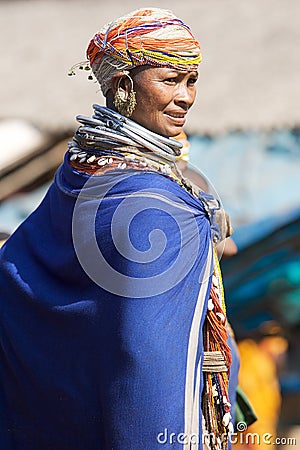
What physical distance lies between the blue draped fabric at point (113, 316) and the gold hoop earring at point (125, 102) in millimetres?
176

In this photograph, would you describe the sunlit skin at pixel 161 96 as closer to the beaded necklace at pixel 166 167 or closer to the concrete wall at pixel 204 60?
the beaded necklace at pixel 166 167

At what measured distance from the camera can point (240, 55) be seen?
20.2ft

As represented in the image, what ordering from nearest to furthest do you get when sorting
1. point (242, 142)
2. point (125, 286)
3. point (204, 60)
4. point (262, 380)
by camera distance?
point (125, 286) < point (262, 380) < point (242, 142) < point (204, 60)

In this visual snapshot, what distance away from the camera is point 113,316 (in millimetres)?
2371

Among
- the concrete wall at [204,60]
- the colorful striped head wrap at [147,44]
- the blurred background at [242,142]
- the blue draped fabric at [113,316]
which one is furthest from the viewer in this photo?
the concrete wall at [204,60]

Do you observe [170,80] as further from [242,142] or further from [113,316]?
[242,142]

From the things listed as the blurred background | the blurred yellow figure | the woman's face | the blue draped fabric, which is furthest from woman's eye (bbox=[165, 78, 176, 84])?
the blurred yellow figure

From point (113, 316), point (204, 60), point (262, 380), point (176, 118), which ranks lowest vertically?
point (262, 380)

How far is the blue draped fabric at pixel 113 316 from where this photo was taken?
2338mm

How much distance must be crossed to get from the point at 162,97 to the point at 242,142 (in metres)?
2.72

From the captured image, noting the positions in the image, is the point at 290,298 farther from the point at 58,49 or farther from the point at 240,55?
the point at 58,49

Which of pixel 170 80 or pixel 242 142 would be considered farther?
pixel 242 142

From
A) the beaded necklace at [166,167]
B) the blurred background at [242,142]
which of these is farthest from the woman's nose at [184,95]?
the blurred background at [242,142]

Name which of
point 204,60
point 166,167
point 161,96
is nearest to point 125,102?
point 161,96
